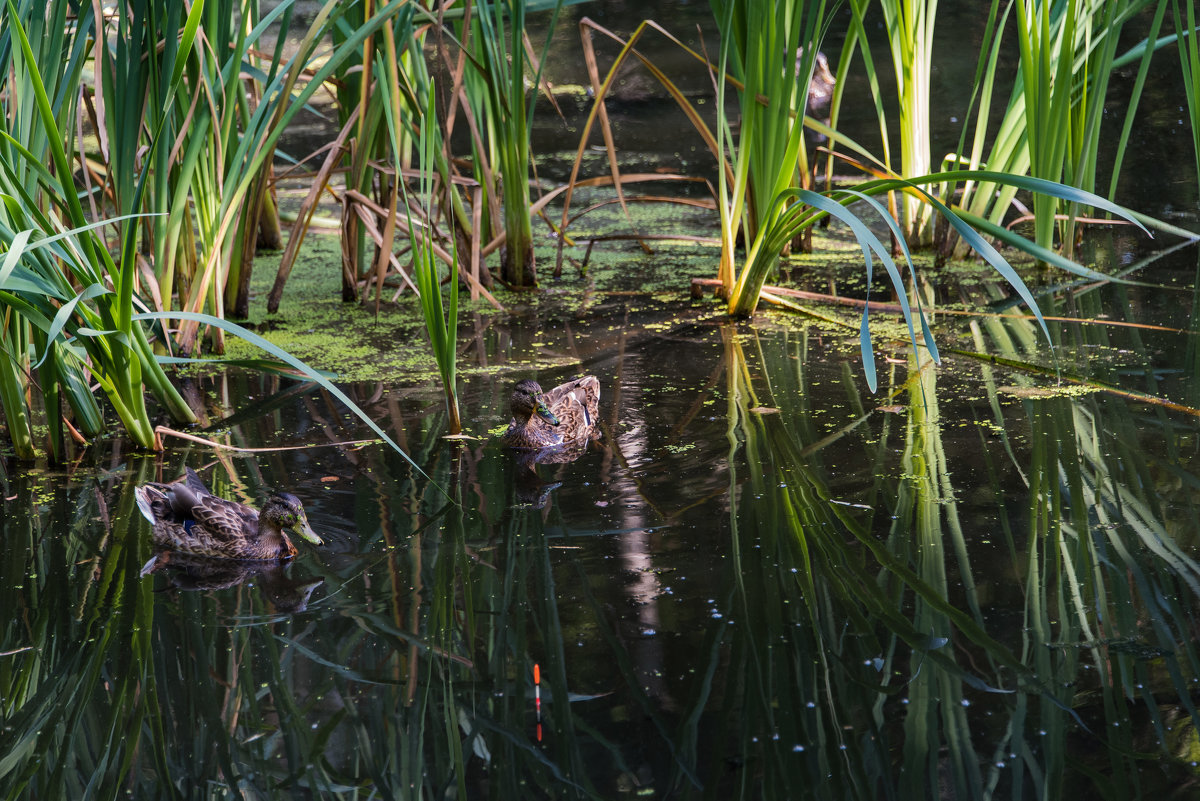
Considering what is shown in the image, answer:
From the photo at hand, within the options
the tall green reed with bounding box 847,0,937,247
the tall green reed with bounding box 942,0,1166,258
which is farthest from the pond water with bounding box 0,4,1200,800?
the tall green reed with bounding box 847,0,937,247

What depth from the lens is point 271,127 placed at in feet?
14.2

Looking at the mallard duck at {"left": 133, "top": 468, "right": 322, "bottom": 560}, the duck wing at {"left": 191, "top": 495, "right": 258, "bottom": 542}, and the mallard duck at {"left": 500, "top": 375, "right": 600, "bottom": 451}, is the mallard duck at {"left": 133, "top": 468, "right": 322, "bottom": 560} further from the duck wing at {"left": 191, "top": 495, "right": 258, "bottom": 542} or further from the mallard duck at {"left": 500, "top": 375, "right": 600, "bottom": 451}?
the mallard duck at {"left": 500, "top": 375, "right": 600, "bottom": 451}

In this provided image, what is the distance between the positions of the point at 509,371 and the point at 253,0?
167 cm

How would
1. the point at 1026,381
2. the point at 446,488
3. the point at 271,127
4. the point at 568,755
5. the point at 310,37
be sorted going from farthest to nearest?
the point at 271,127
the point at 1026,381
the point at 310,37
the point at 446,488
the point at 568,755

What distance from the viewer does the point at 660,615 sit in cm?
256

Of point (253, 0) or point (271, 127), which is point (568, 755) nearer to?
point (271, 127)

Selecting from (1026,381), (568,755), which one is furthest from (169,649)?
(1026,381)

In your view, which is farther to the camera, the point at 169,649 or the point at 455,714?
the point at 169,649

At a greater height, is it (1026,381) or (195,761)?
(1026,381)

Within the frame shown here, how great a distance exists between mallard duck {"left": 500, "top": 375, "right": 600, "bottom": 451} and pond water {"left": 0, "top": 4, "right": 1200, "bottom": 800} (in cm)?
11

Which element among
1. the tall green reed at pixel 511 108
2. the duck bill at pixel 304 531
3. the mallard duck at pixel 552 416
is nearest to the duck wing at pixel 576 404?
the mallard duck at pixel 552 416

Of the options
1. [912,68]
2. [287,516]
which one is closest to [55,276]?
[287,516]

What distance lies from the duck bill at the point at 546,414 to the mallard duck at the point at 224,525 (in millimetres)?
894

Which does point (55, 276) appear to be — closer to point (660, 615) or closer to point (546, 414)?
point (546, 414)
